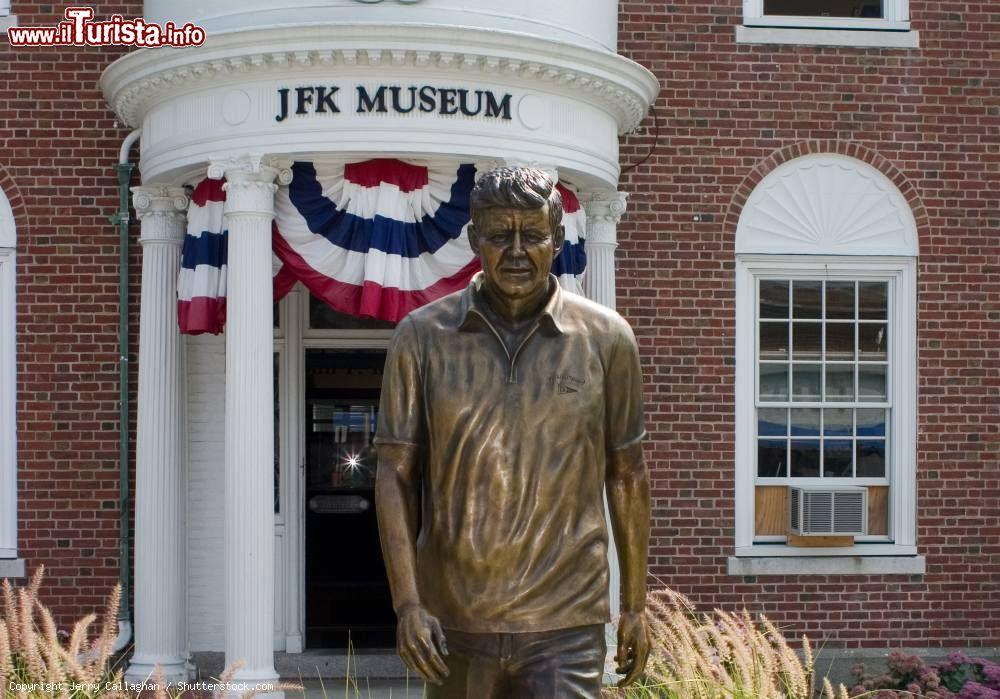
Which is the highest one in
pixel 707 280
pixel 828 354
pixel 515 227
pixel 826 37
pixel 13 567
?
pixel 826 37

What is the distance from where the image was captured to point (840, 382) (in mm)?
12055

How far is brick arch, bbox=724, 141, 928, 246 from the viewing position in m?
11.8

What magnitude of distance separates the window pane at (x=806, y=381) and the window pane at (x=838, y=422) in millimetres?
179

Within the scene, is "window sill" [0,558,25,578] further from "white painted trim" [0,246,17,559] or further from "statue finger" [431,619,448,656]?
"statue finger" [431,619,448,656]

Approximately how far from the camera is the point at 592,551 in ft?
13.5

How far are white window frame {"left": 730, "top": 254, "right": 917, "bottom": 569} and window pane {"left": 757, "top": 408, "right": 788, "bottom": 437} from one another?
0.10m

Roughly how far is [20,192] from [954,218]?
7618 millimetres

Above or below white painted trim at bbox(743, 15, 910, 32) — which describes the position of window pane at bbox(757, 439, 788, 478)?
below

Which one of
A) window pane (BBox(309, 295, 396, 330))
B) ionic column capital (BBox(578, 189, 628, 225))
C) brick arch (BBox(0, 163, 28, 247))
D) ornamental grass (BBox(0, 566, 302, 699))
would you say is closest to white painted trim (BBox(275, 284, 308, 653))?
window pane (BBox(309, 295, 396, 330))

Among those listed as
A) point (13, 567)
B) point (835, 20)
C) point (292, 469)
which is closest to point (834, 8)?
point (835, 20)

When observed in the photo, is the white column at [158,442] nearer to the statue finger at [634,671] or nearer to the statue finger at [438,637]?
the statue finger at [634,671]

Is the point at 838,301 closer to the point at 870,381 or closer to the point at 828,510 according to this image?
the point at 870,381

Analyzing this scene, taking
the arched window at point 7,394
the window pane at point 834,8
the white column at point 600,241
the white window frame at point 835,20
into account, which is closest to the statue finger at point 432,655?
the white column at point 600,241

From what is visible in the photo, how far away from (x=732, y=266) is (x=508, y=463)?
319 inches
